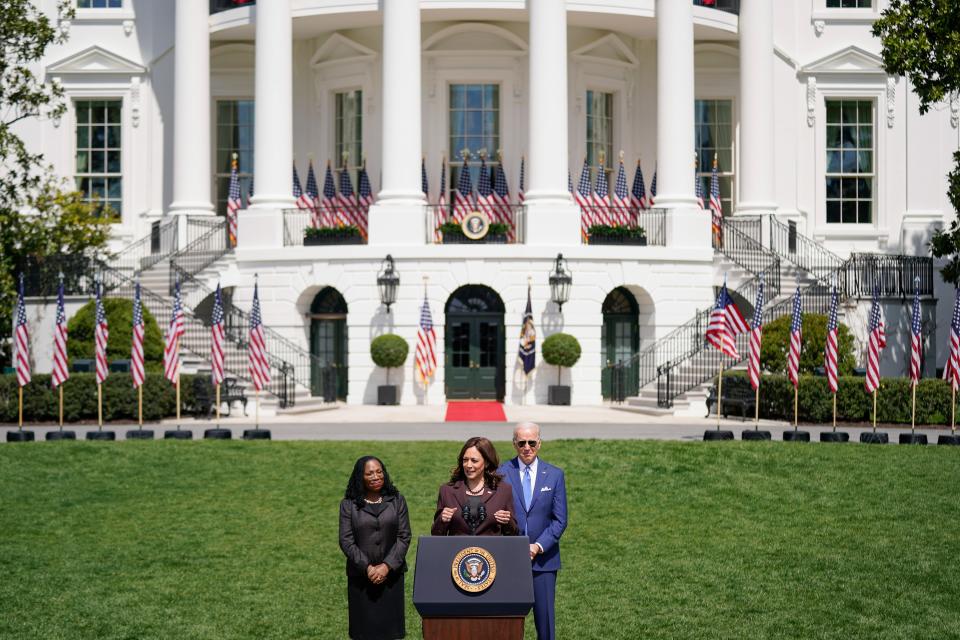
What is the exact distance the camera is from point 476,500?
10586 millimetres

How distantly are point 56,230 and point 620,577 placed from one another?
95.1 feet

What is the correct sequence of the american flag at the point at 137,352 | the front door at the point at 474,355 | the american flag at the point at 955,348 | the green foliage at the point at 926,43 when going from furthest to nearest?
the front door at the point at 474,355 < the green foliage at the point at 926,43 < the american flag at the point at 137,352 < the american flag at the point at 955,348

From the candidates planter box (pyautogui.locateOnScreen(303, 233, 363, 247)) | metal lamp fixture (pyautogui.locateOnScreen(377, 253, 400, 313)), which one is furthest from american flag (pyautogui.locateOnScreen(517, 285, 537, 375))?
planter box (pyautogui.locateOnScreen(303, 233, 363, 247))

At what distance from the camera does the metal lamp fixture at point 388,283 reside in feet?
126

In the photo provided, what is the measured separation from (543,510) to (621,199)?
1227 inches

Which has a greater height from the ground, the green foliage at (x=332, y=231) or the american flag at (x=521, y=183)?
the american flag at (x=521, y=183)

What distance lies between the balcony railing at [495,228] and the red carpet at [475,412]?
4188 mm

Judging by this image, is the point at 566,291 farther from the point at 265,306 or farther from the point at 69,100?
the point at 69,100

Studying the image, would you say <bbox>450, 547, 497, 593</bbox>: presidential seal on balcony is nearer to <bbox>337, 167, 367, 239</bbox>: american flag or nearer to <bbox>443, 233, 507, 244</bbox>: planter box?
<bbox>443, 233, 507, 244</bbox>: planter box

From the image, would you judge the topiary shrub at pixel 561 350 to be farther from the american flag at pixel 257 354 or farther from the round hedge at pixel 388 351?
the american flag at pixel 257 354

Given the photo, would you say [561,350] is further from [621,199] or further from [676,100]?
[676,100]

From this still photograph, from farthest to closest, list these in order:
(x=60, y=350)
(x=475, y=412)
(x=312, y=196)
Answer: (x=312, y=196), (x=475, y=412), (x=60, y=350)

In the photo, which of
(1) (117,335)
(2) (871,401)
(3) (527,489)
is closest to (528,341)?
(2) (871,401)

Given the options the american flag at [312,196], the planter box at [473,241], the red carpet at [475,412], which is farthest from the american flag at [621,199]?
the american flag at [312,196]
